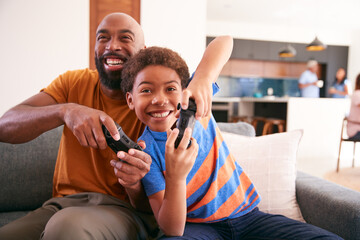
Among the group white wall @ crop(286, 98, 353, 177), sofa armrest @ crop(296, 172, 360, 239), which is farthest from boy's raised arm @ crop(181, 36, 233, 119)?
white wall @ crop(286, 98, 353, 177)

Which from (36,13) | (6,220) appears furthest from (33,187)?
(36,13)

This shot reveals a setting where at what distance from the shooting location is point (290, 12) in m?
6.78

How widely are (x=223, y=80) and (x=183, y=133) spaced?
7758 mm

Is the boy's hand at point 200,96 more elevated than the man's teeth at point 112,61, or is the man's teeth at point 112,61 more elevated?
the man's teeth at point 112,61

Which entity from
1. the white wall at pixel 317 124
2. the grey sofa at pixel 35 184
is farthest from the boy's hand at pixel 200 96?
the white wall at pixel 317 124

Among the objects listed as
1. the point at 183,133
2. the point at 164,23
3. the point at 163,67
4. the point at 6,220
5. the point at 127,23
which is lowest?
the point at 6,220

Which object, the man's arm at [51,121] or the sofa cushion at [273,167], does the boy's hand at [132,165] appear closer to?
the man's arm at [51,121]

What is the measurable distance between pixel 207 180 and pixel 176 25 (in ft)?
8.83

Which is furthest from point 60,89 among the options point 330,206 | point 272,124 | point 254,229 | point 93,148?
point 272,124

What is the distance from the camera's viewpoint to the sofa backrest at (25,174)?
1.35 meters

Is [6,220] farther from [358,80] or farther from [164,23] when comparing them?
[358,80]

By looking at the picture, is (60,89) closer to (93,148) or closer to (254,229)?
(93,148)

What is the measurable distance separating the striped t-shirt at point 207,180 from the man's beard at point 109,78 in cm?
24

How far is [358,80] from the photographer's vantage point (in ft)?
12.2
